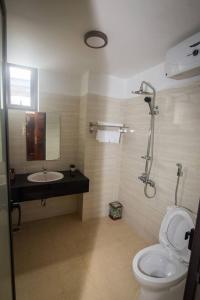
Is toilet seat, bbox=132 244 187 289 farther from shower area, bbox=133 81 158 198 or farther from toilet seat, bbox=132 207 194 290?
shower area, bbox=133 81 158 198

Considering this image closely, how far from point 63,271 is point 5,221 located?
3.82 feet

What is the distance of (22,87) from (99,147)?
4.65ft

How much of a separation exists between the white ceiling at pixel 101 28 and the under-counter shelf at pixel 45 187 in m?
1.55

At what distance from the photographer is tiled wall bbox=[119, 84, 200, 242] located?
5.42 feet

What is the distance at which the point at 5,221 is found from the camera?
102cm

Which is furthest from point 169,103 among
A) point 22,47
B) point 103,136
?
point 22,47

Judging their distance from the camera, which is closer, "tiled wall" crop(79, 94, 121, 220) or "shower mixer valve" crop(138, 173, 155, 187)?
"shower mixer valve" crop(138, 173, 155, 187)

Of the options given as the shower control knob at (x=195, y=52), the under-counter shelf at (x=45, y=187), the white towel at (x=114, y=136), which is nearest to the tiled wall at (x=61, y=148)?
the under-counter shelf at (x=45, y=187)

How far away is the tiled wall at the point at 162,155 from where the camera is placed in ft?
5.42

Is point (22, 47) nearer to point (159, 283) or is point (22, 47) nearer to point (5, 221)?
point (5, 221)

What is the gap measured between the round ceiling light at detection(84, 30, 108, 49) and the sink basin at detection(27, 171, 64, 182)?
170 centimetres

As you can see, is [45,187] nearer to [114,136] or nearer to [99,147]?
[99,147]

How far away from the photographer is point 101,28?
138cm

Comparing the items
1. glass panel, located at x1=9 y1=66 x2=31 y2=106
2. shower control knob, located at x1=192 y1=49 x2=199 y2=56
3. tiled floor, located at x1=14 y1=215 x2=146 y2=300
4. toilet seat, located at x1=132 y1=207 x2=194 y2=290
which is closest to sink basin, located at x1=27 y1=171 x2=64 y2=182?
tiled floor, located at x1=14 y1=215 x2=146 y2=300
